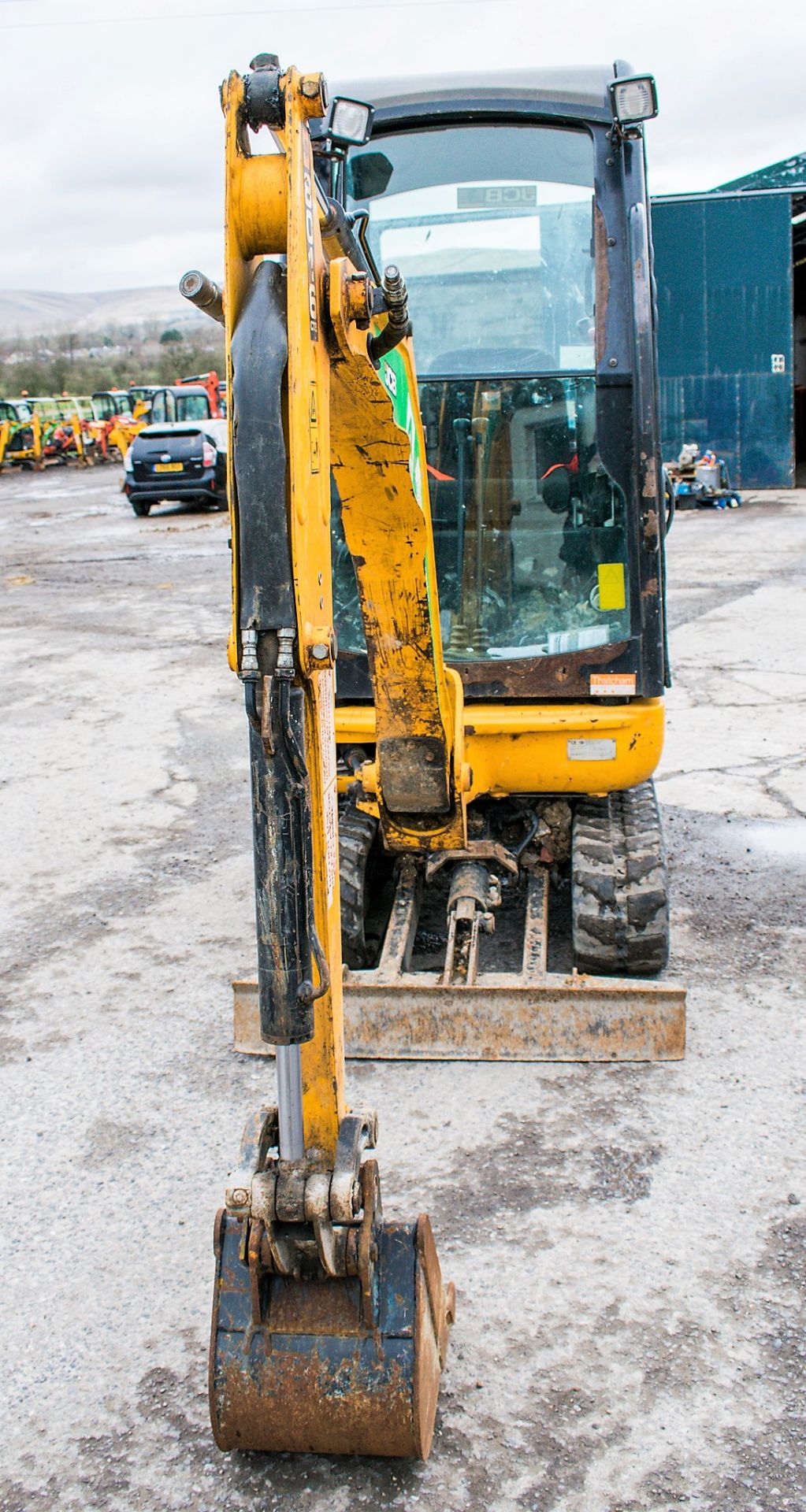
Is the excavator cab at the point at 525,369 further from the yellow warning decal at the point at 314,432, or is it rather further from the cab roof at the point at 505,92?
the yellow warning decal at the point at 314,432

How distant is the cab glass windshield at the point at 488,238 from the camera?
4.59 meters

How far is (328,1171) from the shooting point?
258 cm

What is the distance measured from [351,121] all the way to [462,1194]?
3.16m

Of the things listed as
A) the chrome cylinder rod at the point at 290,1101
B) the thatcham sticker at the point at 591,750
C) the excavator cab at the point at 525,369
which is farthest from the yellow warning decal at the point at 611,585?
the chrome cylinder rod at the point at 290,1101

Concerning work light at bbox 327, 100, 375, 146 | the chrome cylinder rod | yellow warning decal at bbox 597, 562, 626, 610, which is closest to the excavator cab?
yellow warning decal at bbox 597, 562, 626, 610

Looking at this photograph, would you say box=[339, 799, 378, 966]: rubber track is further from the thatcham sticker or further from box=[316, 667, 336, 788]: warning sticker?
box=[316, 667, 336, 788]: warning sticker

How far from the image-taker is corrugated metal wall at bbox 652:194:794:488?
19797 mm

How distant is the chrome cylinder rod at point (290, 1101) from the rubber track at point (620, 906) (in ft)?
7.20

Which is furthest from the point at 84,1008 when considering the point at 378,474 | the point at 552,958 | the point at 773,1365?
the point at 773,1365

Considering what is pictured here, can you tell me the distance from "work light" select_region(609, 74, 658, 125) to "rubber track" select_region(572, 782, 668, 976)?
237cm

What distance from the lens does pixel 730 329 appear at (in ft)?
67.0

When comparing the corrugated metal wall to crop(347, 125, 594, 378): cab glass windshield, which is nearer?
crop(347, 125, 594, 378): cab glass windshield

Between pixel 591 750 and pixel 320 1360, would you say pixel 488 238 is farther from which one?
pixel 320 1360

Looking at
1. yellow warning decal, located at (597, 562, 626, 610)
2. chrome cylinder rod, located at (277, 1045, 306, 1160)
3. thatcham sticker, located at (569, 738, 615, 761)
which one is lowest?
chrome cylinder rod, located at (277, 1045, 306, 1160)
